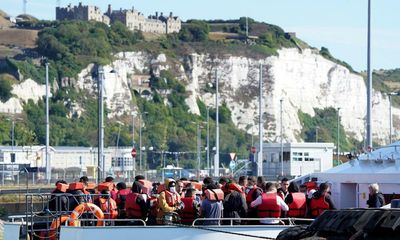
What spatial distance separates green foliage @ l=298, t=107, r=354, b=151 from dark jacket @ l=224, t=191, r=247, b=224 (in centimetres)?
13723

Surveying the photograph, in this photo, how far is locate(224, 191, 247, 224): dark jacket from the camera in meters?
23.3

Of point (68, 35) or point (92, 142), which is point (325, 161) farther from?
point (68, 35)

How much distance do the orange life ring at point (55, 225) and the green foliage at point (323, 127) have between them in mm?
135854

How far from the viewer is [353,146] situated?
561ft

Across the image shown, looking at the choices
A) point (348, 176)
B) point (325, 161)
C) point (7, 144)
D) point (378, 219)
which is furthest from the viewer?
point (7, 144)

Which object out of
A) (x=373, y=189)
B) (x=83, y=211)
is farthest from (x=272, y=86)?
(x=373, y=189)

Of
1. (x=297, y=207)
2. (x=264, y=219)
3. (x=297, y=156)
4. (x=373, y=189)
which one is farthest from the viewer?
(x=297, y=156)

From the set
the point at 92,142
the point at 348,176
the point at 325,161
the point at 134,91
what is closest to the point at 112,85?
the point at 134,91

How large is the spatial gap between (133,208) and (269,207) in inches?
105

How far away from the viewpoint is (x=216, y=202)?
76.3 ft

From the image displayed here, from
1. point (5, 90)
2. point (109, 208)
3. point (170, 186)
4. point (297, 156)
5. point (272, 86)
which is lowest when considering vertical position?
point (109, 208)

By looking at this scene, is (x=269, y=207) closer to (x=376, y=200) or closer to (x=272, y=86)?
(x=376, y=200)

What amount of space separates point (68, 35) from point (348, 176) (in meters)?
152

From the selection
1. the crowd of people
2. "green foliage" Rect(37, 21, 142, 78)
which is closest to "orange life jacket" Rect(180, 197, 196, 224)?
the crowd of people
